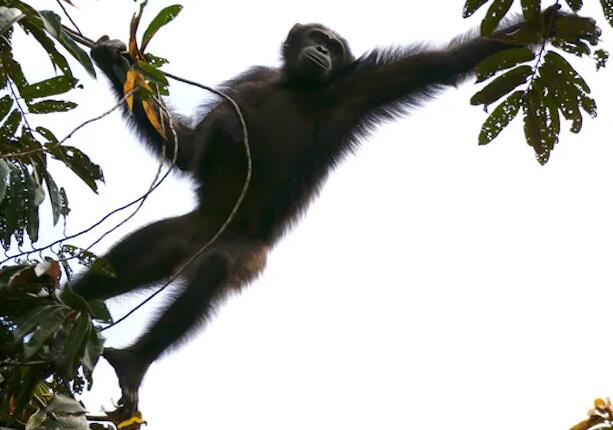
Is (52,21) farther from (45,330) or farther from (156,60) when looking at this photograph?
(45,330)

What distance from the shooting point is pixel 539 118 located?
4480mm

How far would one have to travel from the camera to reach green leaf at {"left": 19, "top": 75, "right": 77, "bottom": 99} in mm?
4730

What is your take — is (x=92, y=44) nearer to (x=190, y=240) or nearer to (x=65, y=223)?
(x=65, y=223)

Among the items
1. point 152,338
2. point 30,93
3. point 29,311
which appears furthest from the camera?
point 152,338

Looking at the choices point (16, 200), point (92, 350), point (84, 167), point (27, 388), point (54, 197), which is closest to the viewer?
point (92, 350)

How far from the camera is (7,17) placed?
3852 millimetres

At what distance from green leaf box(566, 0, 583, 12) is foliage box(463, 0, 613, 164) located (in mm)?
333

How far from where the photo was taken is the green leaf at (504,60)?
4430mm

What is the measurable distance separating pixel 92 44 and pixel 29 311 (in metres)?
1.73

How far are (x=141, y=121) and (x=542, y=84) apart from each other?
116 inches

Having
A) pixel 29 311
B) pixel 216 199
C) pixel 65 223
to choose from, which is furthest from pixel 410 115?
pixel 29 311

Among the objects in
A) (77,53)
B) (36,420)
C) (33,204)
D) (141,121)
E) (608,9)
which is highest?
(141,121)

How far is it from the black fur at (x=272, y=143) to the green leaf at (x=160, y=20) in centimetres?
205

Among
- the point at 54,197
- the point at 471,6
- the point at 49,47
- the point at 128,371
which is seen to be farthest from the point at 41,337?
the point at 471,6
